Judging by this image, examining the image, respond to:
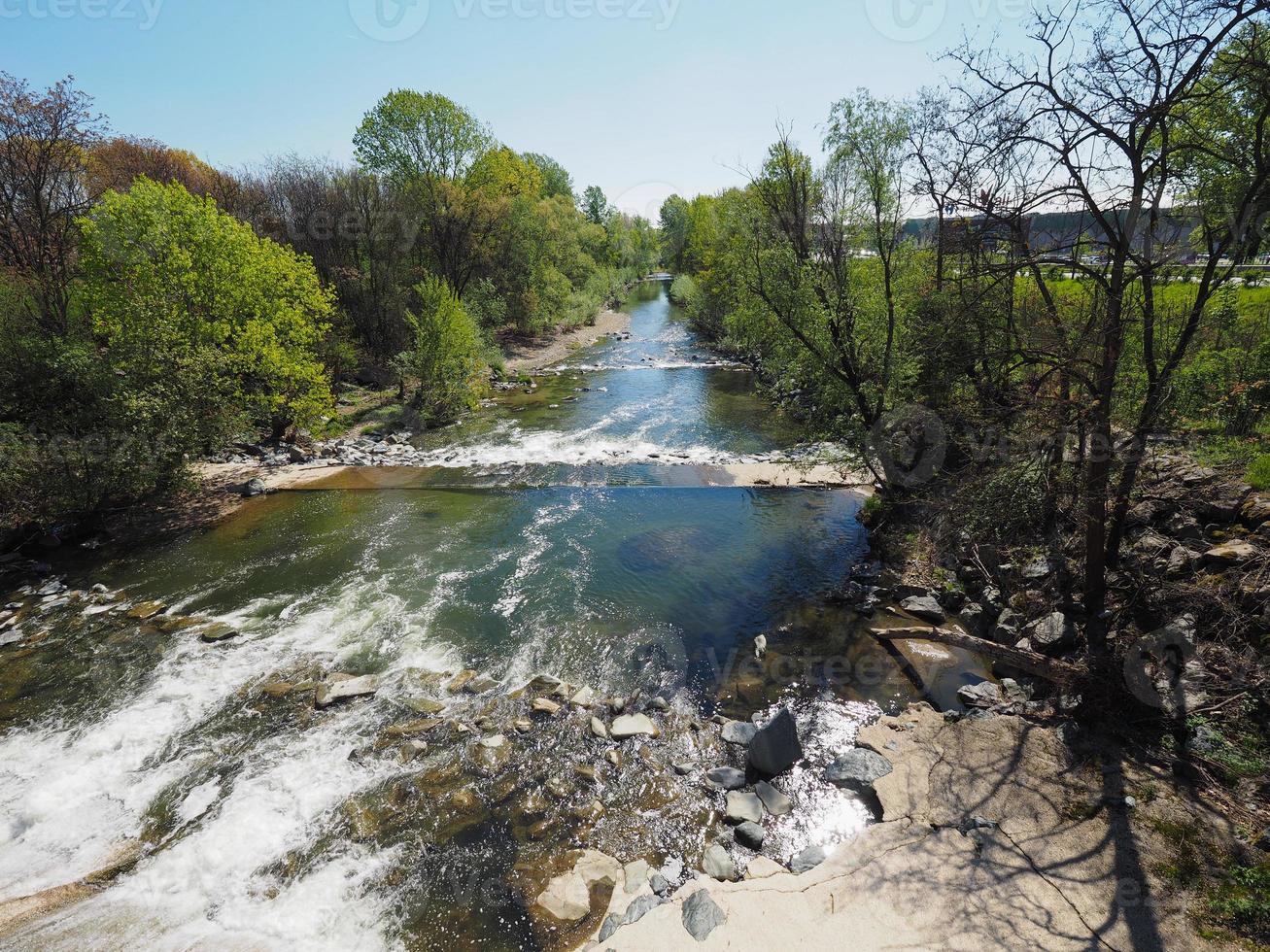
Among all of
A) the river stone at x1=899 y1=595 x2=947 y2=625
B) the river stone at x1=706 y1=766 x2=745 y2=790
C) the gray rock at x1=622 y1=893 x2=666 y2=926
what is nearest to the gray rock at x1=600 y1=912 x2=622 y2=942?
the gray rock at x1=622 y1=893 x2=666 y2=926

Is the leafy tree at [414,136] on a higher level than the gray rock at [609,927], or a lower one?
higher

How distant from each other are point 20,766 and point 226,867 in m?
4.21

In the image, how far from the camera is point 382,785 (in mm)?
7734

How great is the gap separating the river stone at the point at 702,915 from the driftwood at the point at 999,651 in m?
5.93

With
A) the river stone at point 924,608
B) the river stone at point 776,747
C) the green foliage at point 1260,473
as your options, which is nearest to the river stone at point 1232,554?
the green foliage at point 1260,473

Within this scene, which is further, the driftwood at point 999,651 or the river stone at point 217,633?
the river stone at point 217,633

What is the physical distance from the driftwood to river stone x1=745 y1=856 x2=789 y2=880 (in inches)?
197

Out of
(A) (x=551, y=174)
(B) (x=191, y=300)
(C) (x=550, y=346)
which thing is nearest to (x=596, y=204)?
(A) (x=551, y=174)

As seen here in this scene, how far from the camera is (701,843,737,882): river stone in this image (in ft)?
21.0

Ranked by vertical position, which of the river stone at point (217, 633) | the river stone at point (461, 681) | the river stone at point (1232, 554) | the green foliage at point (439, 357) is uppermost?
the green foliage at point (439, 357)

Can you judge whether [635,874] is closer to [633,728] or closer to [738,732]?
[633,728]

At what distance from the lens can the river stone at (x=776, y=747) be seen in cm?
786

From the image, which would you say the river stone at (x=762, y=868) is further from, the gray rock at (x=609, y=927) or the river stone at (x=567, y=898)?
the river stone at (x=567, y=898)

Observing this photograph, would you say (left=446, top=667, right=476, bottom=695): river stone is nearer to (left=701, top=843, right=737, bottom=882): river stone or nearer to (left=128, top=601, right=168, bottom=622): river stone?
(left=701, top=843, right=737, bottom=882): river stone
